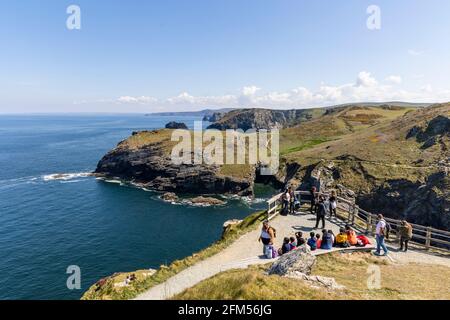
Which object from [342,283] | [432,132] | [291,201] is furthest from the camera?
[432,132]

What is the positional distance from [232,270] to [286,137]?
438 feet

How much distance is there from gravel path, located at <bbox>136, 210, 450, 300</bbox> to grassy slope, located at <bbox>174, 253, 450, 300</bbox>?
4.74ft

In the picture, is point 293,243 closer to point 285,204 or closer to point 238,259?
point 238,259

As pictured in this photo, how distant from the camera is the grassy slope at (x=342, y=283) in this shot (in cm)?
1141

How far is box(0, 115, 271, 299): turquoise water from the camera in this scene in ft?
154

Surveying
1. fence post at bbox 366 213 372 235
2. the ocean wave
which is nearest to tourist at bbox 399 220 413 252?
fence post at bbox 366 213 372 235

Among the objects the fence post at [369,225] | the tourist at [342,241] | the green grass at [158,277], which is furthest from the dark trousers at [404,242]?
the green grass at [158,277]

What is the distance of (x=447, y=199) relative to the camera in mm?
47094

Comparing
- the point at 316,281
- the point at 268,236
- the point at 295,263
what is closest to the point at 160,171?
the point at 268,236

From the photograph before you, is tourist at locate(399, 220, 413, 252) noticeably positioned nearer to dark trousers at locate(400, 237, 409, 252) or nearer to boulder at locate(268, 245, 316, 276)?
dark trousers at locate(400, 237, 409, 252)

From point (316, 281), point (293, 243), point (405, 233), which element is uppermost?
point (316, 281)

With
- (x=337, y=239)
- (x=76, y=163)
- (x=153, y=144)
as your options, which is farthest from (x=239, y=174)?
(x=337, y=239)

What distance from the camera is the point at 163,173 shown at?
103250 mm

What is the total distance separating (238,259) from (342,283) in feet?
22.7
